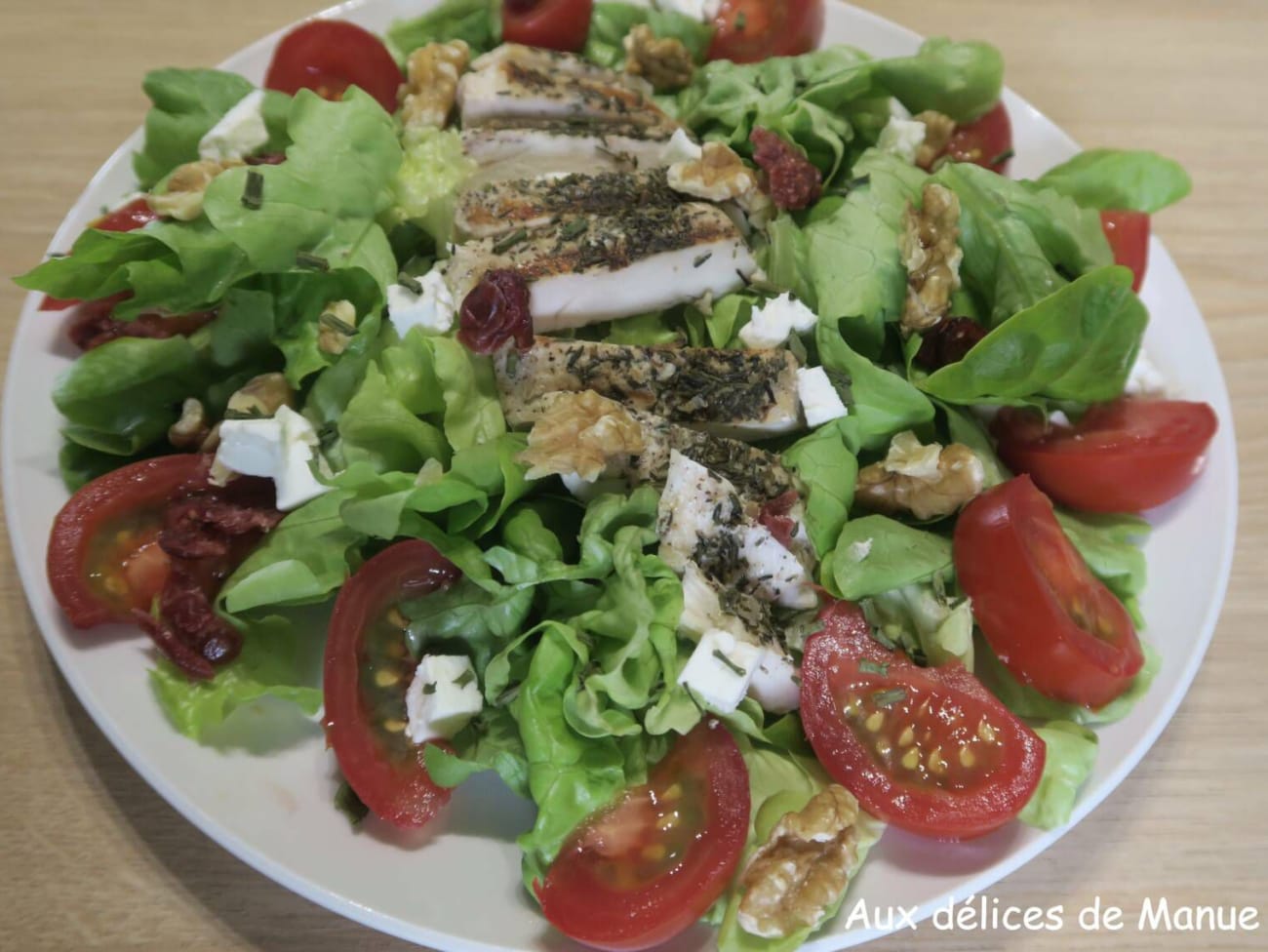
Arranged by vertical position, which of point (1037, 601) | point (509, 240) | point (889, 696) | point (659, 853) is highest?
point (509, 240)

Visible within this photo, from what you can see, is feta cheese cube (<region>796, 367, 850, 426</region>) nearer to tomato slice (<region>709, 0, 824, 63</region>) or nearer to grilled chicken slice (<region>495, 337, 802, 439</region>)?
grilled chicken slice (<region>495, 337, 802, 439</region>)

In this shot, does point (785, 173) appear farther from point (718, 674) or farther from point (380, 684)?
point (380, 684)

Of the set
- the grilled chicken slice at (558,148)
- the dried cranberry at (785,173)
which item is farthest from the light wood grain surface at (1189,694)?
the dried cranberry at (785,173)

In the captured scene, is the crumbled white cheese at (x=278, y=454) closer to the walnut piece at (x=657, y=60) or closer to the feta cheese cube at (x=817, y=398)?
the feta cheese cube at (x=817, y=398)

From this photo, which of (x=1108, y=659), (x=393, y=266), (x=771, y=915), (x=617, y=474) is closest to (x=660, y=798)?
(x=771, y=915)

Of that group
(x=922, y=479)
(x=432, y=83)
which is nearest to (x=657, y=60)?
(x=432, y=83)
